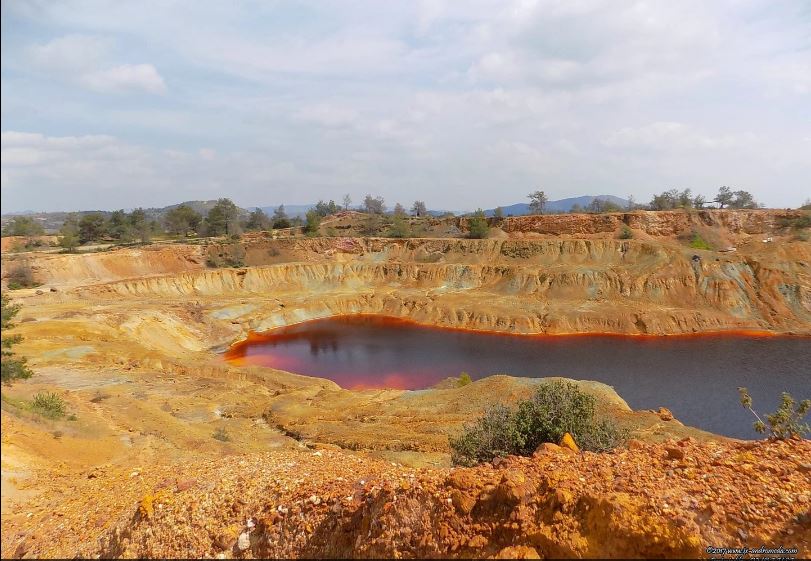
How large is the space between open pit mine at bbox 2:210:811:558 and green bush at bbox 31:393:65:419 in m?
0.55

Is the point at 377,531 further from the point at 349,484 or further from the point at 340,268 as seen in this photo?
the point at 340,268

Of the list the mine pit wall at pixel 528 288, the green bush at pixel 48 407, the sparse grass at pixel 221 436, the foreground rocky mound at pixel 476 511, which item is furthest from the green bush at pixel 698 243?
the green bush at pixel 48 407

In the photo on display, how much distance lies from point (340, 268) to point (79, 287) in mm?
27938

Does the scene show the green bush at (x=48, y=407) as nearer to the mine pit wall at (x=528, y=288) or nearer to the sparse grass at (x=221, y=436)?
the sparse grass at (x=221, y=436)

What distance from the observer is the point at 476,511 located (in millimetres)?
5812

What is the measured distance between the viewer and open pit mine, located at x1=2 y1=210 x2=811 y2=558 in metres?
5.73

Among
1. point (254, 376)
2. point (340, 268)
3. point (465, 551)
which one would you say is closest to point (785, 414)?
point (465, 551)

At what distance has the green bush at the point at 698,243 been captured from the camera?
50.9m

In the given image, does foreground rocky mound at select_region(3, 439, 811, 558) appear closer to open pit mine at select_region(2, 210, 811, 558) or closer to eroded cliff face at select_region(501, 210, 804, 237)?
open pit mine at select_region(2, 210, 811, 558)

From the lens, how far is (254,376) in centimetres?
2692

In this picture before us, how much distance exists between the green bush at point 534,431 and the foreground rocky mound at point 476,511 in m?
2.96

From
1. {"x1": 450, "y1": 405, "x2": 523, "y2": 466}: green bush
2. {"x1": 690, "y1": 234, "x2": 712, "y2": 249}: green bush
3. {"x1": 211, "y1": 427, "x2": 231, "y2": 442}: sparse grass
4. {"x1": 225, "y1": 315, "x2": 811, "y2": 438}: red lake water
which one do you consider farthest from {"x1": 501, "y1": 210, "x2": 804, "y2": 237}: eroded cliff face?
{"x1": 211, "y1": 427, "x2": 231, "y2": 442}: sparse grass

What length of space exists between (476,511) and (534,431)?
20.7ft

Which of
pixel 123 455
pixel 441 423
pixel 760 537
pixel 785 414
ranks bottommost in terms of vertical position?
pixel 441 423
